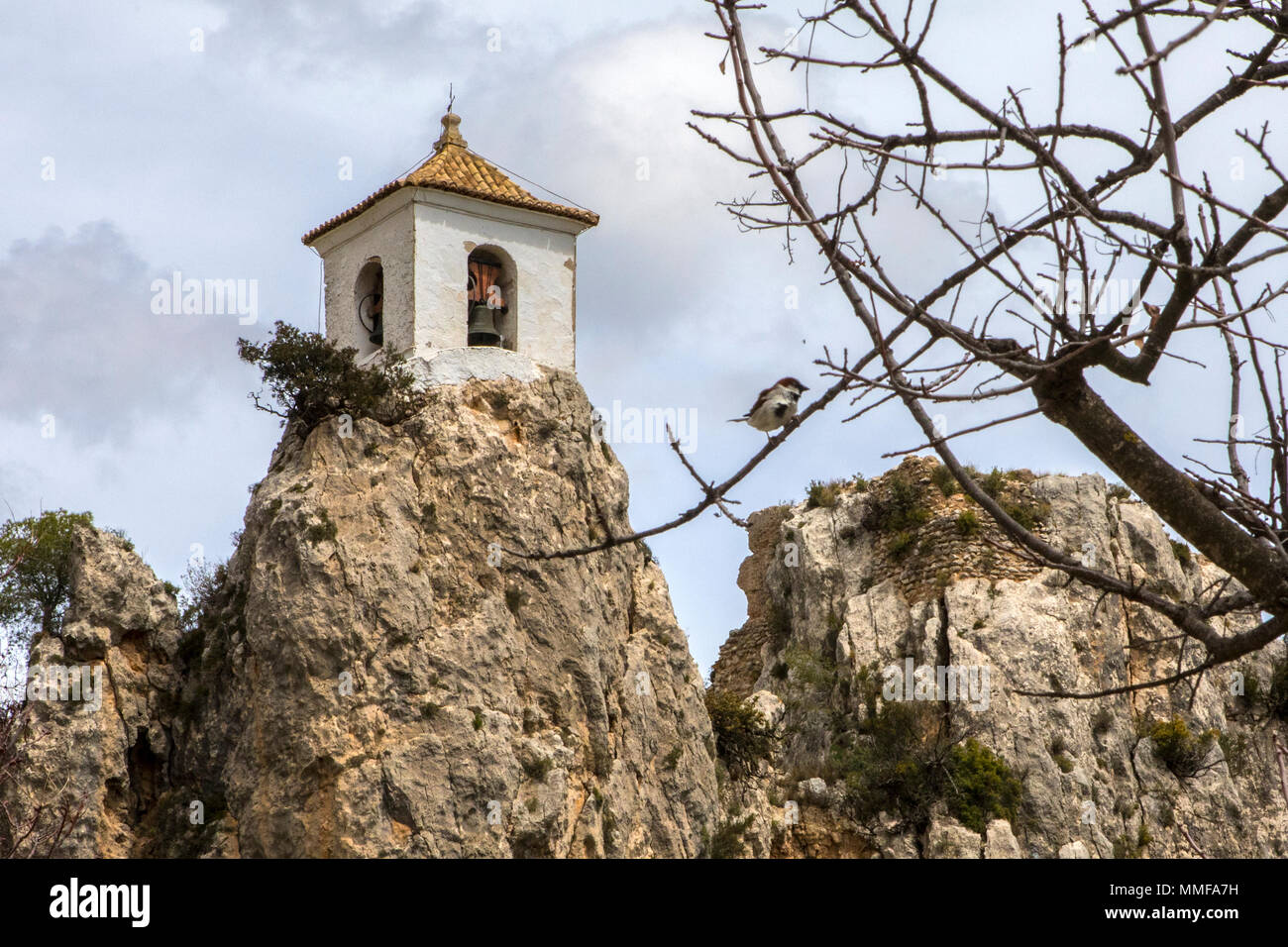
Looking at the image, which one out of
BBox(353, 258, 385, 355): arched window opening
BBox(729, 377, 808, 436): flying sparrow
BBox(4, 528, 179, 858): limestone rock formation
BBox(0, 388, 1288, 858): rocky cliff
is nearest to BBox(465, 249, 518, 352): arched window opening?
BBox(0, 388, 1288, 858): rocky cliff

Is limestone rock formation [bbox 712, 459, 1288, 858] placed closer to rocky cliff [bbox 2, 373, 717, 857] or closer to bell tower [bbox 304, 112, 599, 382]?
rocky cliff [bbox 2, 373, 717, 857]

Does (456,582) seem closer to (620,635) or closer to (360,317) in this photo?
(620,635)

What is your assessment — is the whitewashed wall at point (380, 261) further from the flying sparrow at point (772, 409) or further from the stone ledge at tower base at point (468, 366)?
the flying sparrow at point (772, 409)

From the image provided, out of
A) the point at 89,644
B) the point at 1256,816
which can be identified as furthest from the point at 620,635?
the point at 1256,816

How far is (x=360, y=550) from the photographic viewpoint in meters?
17.7

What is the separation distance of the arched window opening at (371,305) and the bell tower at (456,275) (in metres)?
0.02

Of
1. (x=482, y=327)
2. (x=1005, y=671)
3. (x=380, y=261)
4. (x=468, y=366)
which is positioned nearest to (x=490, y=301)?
(x=482, y=327)

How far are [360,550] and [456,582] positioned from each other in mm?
1245

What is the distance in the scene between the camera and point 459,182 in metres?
19.9

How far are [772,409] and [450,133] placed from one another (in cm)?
1595

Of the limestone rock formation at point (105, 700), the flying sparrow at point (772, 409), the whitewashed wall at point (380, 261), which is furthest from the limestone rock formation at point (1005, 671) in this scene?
the flying sparrow at point (772, 409)

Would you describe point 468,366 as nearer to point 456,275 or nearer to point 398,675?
point 456,275

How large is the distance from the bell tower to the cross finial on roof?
91 centimetres

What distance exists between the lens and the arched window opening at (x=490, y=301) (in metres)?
19.6
